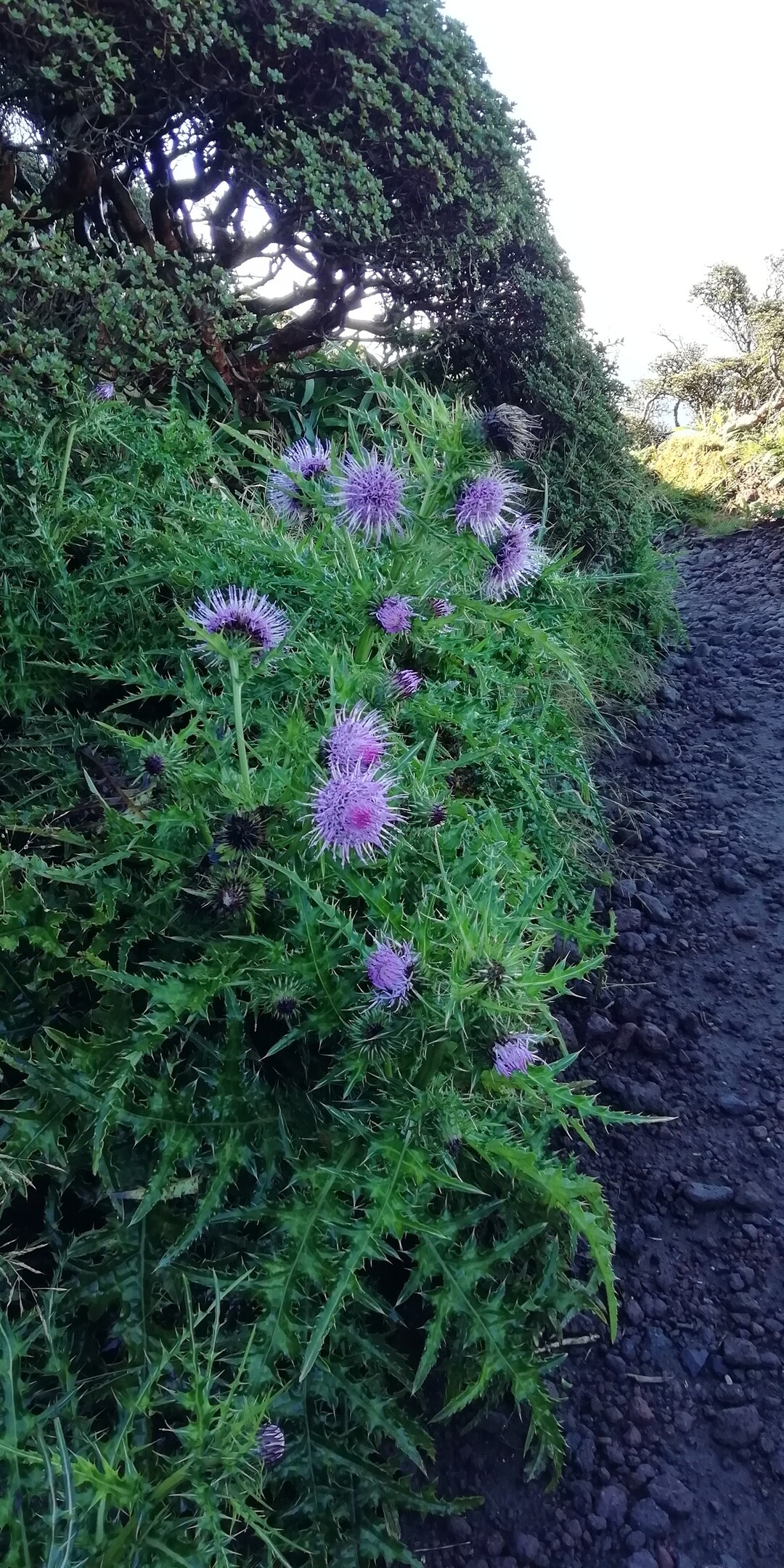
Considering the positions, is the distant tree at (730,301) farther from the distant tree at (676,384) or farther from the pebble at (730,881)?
the pebble at (730,881)

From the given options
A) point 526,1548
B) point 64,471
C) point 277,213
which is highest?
point 277,213

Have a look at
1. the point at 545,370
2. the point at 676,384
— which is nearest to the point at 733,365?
the point at 676,384

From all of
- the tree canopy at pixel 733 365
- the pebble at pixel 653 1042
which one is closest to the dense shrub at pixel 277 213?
the pebble at pixel 653 1042

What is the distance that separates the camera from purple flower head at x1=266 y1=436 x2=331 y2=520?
2223 millimetres

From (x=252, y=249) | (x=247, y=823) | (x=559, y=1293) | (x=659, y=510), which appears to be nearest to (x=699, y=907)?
(x=559, y=1293)

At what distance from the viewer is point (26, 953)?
5.98 feet

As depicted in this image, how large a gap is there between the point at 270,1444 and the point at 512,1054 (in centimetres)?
70

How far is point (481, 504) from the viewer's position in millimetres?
1793

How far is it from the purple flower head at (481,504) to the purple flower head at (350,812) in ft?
1.99

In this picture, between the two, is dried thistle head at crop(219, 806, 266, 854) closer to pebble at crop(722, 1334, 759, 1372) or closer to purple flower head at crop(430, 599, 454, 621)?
purple flower head at crop(430, 599, 454, 621)

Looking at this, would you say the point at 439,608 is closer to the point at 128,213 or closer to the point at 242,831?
the point at 242,831

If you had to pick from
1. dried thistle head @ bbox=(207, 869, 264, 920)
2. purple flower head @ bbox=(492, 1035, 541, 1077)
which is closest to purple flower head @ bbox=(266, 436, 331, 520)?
dried thistle head @ bbox=(207, 869, 264, 920)

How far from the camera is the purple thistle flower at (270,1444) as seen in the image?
4.46 ft

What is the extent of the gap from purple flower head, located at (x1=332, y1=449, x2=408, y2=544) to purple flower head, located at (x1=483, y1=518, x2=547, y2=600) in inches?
10.2
